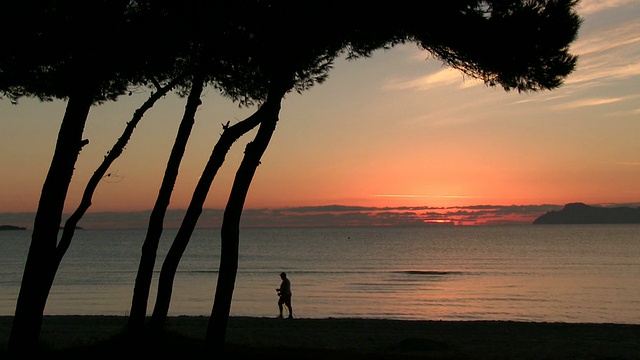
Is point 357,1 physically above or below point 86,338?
above

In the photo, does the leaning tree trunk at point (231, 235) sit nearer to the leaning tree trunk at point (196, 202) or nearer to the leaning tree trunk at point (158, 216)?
the leaning tree trunk at point (196, 202)

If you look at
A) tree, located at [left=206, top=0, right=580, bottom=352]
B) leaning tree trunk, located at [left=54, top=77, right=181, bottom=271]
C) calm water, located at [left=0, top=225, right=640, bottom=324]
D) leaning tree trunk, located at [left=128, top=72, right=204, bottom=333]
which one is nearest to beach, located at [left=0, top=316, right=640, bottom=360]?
leaning tree trunk, located at [left=128, top=72, right=204, bottom=333]

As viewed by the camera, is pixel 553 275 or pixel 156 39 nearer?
pixel 156 39

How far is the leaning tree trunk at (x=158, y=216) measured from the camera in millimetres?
9844

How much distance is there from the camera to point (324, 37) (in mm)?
10336

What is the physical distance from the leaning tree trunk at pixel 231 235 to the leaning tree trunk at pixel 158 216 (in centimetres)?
124

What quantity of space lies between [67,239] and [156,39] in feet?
9.56

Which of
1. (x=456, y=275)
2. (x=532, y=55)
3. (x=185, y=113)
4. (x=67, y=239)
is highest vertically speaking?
(x=532, y=55)

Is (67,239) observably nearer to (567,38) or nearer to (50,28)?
(50,28)

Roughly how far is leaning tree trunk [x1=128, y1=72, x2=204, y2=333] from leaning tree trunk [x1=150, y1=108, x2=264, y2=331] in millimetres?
246

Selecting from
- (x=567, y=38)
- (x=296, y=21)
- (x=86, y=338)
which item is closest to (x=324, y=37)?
(x=296, y=21)

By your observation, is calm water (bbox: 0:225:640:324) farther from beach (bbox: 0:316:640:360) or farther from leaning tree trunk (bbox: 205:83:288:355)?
leaning tree trunk (bbox: 205:83:288:355)

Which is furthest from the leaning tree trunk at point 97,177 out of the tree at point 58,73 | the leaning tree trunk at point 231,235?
the leaning tree trunk at point 231,235

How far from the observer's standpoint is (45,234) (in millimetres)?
8805
